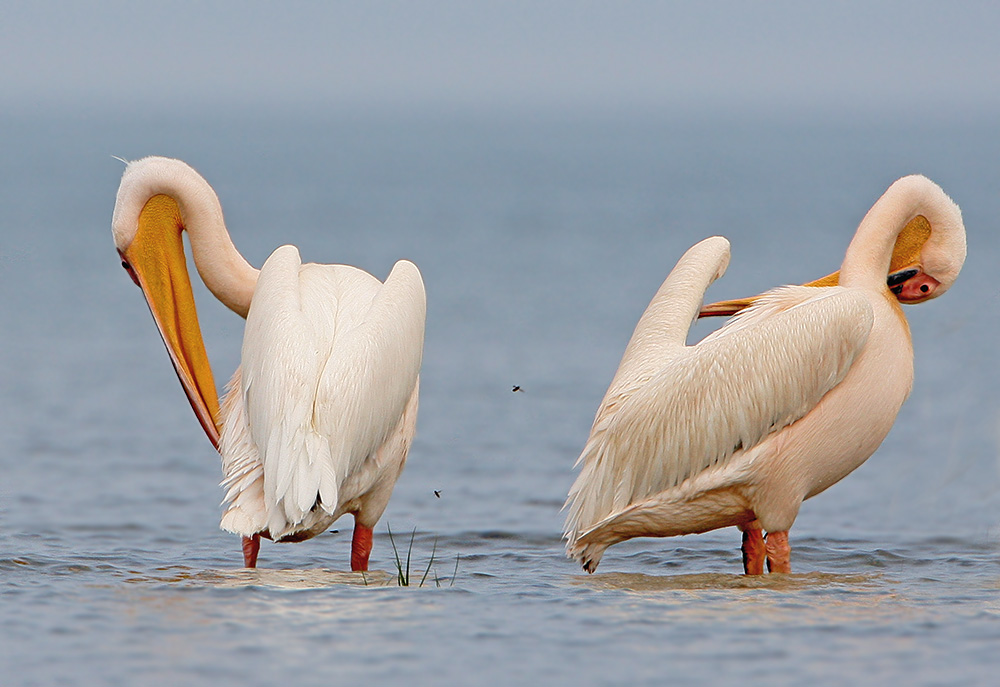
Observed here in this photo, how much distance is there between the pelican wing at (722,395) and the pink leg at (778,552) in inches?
17.2

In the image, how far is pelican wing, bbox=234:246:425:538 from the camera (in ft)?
19.9

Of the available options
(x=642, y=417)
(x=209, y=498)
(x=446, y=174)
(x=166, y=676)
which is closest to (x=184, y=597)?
(x=166, y=676)

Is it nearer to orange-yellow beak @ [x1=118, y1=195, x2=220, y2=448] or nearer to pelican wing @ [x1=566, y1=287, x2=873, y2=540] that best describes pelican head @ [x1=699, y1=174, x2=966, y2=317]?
pelican wing @ [x1=566, y1=287, x2=873, y2=540]

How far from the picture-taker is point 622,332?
60.8 feet

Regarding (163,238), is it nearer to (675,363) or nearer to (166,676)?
(675,363)

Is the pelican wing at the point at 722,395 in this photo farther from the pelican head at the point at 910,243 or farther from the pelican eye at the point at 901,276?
the pelican eye at the point at 901,276

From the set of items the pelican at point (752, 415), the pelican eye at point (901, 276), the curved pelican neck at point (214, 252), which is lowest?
the pelican at point (752, 415)

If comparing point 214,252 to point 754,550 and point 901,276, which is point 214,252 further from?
point 901,276

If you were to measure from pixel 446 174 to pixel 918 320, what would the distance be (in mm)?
68584

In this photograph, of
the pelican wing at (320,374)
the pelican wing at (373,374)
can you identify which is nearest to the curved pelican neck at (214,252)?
the pelican wing at (320,374)

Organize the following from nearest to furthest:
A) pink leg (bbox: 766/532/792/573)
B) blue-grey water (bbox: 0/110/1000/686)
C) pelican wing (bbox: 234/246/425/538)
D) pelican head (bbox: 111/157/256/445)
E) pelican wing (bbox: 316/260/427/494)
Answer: blue-grey water (bbox: 0/110/1000/686), pelican wing (bbox: 234/246/425/538), pelican wing (bbox: 316/260/427/494), pink leg (bbox: 766/532/792/573), pelican head (bbox: 111/157/256/445)

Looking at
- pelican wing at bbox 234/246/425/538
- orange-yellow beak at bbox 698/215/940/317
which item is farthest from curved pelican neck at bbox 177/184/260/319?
orange-yellow beak at bbox 698/215/940/317

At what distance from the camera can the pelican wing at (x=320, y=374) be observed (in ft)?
19.9

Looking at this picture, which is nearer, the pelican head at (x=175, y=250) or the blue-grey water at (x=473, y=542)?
the blue-grey water at (x=473, y=542)
